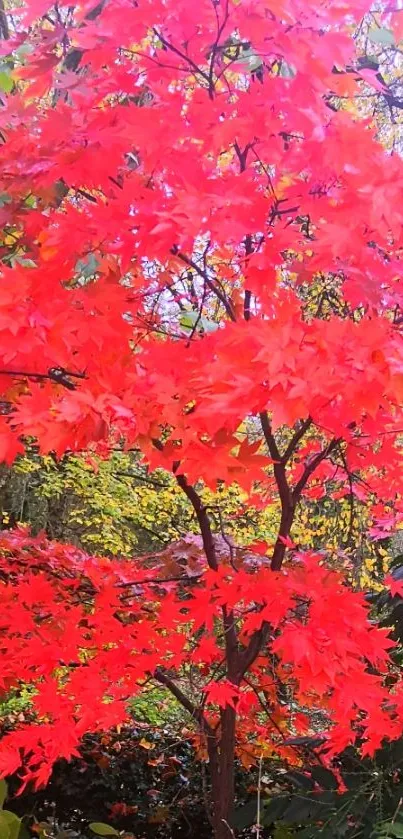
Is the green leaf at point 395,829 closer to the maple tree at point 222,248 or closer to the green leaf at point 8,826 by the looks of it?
the maple tree at point 222,248

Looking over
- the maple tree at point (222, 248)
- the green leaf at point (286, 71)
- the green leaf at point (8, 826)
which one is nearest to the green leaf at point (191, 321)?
the maple tree at point (222, 248)

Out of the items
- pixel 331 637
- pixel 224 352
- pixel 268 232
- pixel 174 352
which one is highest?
pixel 268 232

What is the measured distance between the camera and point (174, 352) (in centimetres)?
157

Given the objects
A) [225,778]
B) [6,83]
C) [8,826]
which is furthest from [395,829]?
[6,83]

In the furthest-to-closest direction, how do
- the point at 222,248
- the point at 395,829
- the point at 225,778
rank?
the point at 225,778 < the point at 222,248 < the point at 395,829

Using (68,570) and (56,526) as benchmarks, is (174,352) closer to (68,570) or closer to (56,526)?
(68,570)

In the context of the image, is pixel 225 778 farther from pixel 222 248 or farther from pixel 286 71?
pixel 286 71

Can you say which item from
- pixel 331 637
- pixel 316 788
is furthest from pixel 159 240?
pixel 316 788

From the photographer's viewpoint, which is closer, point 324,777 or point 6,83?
point 6,83

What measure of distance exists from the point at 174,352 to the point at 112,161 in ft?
1.49

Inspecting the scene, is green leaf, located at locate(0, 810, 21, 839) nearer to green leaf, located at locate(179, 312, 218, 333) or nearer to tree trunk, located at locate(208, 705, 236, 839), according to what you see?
tree trunk, located at locate(208, 705, 236, 839)

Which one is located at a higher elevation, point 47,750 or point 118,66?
point 118,66

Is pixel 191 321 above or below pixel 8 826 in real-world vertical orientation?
above

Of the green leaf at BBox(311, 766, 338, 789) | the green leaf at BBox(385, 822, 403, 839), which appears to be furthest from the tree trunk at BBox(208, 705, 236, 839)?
the green leaf at BBox(385, 822, 403, 839)
